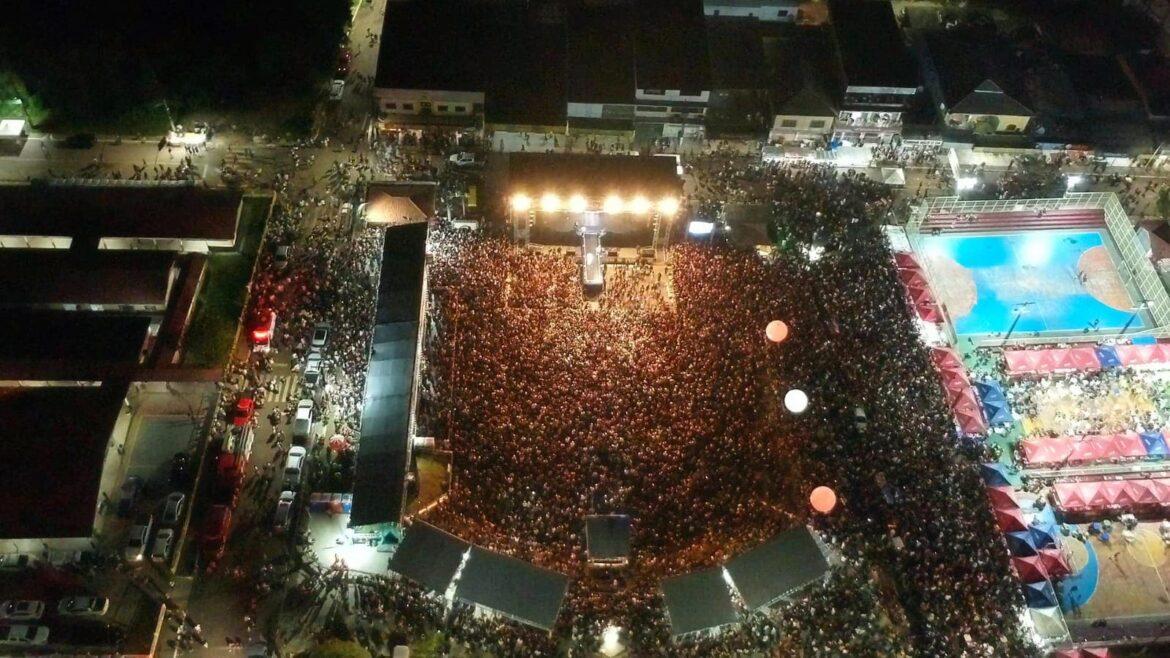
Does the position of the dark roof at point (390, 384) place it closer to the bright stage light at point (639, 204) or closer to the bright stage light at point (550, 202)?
the bright stage light at point (550, 202)

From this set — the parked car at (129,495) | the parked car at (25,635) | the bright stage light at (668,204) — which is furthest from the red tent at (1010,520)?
the parked car at (25,635)

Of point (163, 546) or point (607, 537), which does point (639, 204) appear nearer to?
point (607, 537)

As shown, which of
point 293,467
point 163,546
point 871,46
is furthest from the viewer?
point 871,46

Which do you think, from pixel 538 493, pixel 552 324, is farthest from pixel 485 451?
pixel 552 324

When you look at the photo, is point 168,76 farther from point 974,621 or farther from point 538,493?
point 974,621

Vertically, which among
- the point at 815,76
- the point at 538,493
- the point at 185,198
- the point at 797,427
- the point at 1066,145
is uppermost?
the point at 815,76

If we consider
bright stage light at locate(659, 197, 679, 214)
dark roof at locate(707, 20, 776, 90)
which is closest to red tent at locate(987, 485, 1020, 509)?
bright stage light at locate(659, 197, 679, 214)

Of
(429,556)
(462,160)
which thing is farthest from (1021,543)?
(462,160)
